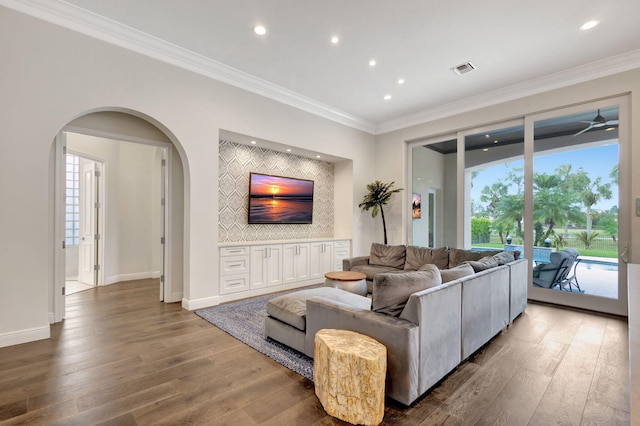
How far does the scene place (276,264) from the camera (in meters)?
5.22

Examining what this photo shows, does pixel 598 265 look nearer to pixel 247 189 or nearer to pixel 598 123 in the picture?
pixel 598 123

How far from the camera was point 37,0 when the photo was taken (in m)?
3.04

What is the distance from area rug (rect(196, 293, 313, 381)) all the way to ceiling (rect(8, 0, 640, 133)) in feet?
11.0

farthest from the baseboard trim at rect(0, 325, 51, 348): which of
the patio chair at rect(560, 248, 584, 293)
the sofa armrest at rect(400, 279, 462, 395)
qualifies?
the patio chair at rect(560, 248, 584, 293)

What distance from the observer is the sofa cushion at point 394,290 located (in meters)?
2.26

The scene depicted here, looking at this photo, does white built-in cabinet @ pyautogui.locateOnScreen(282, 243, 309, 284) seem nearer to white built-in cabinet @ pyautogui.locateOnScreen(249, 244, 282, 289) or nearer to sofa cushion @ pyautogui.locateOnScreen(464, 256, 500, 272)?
white built-in cabinet @ pyautogui.locateOnScreen(249, 244, 282, 289)

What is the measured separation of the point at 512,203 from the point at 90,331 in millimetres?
6332

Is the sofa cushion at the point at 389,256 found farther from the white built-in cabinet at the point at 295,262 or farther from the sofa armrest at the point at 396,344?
the sofa armrest at the point at 396,344

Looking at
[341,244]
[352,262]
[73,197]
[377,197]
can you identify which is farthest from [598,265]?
[73,197]

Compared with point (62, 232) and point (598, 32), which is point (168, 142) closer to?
point (62, 232)

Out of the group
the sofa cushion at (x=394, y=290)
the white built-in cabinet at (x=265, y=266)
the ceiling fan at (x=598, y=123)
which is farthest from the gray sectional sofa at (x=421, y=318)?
the ceiling fan at (x=598, y=123)

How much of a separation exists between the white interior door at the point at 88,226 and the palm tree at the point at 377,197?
17.5ft

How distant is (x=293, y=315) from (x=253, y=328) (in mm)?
857

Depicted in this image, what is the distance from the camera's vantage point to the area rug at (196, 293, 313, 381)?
270cm
